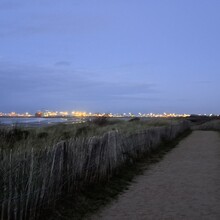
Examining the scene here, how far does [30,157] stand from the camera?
623cm

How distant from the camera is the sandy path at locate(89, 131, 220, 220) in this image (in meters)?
7.39

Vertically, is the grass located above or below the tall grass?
below

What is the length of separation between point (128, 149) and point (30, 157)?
299 inches

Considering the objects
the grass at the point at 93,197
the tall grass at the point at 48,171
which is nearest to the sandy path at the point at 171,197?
the grass at the point at 93,197

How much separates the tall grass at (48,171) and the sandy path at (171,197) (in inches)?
31.5

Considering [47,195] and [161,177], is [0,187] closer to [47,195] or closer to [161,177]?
[47,195]

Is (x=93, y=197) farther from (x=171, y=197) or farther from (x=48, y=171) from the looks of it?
(x=48, y=171)

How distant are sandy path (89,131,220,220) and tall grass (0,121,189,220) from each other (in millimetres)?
801

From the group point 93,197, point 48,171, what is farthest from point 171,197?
point 48,171

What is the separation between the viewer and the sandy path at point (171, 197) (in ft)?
24.3

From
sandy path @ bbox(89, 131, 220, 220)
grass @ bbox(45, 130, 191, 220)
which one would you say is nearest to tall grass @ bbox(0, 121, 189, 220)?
grass @ bbox(45, 130, 191, 220)

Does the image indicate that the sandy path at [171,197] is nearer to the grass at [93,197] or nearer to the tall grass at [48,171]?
the grass at [93,197]

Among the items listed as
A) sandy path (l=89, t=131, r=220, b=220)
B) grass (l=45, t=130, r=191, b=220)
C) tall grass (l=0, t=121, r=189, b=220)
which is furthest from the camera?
sandy path (l=89, t=131, r=220, b=220)

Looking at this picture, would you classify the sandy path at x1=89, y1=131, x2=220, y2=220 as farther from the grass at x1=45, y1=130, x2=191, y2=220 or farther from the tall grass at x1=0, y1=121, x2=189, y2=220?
the tall grass at x1=0, y1=121, x2=189, y2=220
